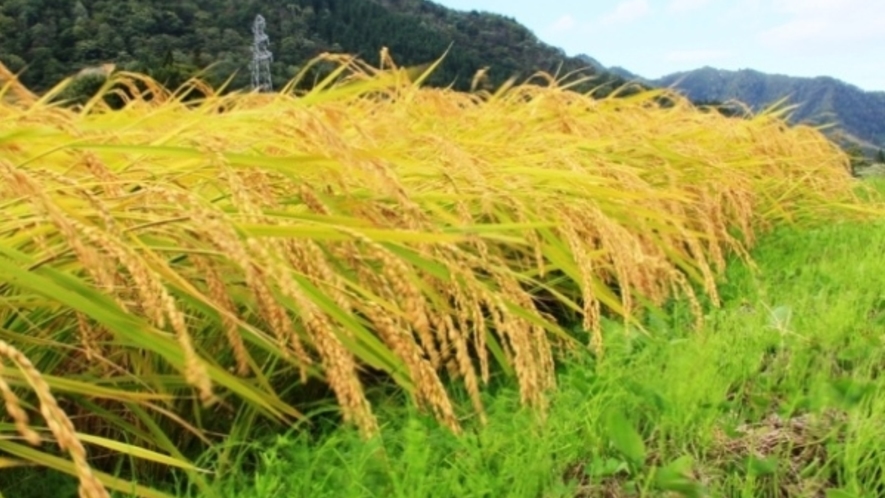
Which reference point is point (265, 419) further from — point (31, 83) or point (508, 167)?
point (31, 83)

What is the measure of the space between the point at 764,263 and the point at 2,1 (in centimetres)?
5685

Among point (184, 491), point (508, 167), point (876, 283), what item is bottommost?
point (184, 491)

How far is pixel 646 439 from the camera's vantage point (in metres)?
1.49

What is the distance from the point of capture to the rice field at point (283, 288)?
45.2 inches

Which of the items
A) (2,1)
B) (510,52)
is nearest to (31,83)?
(2,1)

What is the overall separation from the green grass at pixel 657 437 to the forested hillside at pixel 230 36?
2726cm

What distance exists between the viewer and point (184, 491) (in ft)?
4.53

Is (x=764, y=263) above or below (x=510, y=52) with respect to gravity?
above

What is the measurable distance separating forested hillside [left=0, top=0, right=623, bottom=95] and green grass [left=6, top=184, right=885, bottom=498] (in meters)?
27.3

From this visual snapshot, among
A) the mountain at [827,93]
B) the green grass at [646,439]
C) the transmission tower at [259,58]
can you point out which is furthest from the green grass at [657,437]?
the mountain at [827,93]

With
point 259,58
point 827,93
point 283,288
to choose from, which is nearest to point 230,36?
point 259,58

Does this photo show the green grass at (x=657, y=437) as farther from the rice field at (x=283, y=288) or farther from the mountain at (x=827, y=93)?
the mountain at (x=827, y=93)

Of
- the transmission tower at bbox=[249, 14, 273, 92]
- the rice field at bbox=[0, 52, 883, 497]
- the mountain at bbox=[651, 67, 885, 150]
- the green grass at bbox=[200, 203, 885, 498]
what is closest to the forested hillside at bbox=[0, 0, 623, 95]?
the transmission tower at bbox=[249, 14, 273, 92]

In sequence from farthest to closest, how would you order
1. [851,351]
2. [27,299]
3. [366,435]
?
[851,351], [27,299], [366,435]
